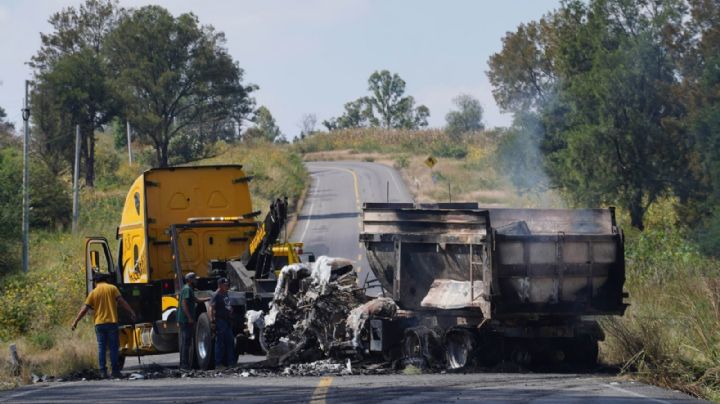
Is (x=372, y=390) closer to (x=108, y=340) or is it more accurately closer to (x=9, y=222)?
(x=108, y=340)

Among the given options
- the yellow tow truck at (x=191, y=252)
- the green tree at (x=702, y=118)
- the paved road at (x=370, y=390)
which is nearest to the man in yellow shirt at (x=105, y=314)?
the yellow tow truck at (x=191, y=252)

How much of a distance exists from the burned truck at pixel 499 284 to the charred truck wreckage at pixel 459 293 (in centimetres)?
1

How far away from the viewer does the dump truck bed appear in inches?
569

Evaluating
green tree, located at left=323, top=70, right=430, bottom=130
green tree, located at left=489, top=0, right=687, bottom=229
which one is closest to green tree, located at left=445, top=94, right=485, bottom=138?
green tree, located at left=323, top=70, right=430, bottom=130

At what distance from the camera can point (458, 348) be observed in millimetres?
15086

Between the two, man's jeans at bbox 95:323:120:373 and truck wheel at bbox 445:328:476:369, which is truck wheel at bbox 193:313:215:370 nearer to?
man's jeans at bbox 95:323:120:373

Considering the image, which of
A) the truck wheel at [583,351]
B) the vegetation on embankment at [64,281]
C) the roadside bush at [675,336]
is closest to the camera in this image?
the roadside bush at [675,336]

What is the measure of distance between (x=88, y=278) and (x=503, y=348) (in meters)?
7.94

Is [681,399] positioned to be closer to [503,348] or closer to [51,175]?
[503,348]

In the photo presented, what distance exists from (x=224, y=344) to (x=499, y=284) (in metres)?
4.69

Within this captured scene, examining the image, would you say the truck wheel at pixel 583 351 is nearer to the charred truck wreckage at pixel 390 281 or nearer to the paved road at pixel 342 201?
the charred truck wreckage at pixel 390 281

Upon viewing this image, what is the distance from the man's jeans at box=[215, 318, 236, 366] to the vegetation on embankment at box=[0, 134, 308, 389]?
2.80 m

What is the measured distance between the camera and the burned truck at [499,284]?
14508 mm

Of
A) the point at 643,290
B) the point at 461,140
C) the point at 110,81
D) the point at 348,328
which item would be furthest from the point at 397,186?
the point at 348,328
